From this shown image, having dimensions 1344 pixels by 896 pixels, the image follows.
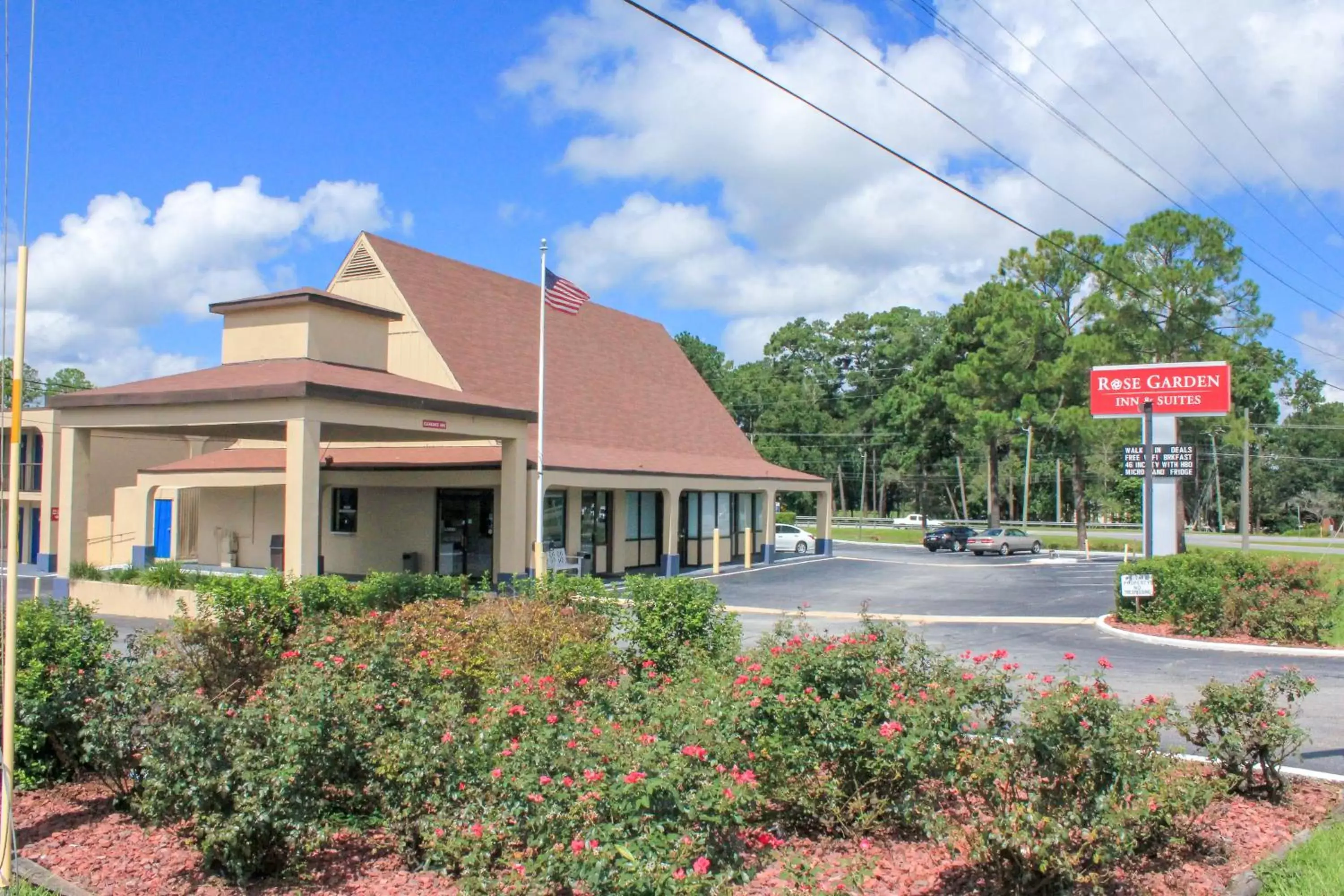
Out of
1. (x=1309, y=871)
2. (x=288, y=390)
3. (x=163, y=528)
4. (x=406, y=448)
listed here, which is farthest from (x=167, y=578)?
(x=1309, y=871)

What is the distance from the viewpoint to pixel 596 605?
10.9 m

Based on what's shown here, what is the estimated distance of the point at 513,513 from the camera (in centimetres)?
2197

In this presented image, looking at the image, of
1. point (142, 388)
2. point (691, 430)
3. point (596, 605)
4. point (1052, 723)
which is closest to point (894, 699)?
point (1052, 723)

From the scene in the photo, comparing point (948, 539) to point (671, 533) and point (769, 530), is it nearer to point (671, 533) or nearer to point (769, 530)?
point (769, 530)

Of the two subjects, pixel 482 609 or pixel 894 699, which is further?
pixel 482 609

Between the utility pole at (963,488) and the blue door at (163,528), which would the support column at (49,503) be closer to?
the blue door at (163,528)

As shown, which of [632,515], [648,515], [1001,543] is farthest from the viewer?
[1001,543]

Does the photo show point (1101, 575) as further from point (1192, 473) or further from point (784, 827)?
point (784, 827)

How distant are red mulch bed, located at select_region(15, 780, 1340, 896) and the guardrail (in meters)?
73.5

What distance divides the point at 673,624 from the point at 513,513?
477 inches

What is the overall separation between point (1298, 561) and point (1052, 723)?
586 inches

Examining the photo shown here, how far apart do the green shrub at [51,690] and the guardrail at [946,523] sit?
73764 mm

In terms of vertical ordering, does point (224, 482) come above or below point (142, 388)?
below

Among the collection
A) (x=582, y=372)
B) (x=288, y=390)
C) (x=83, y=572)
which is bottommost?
(x=83, y=572)
